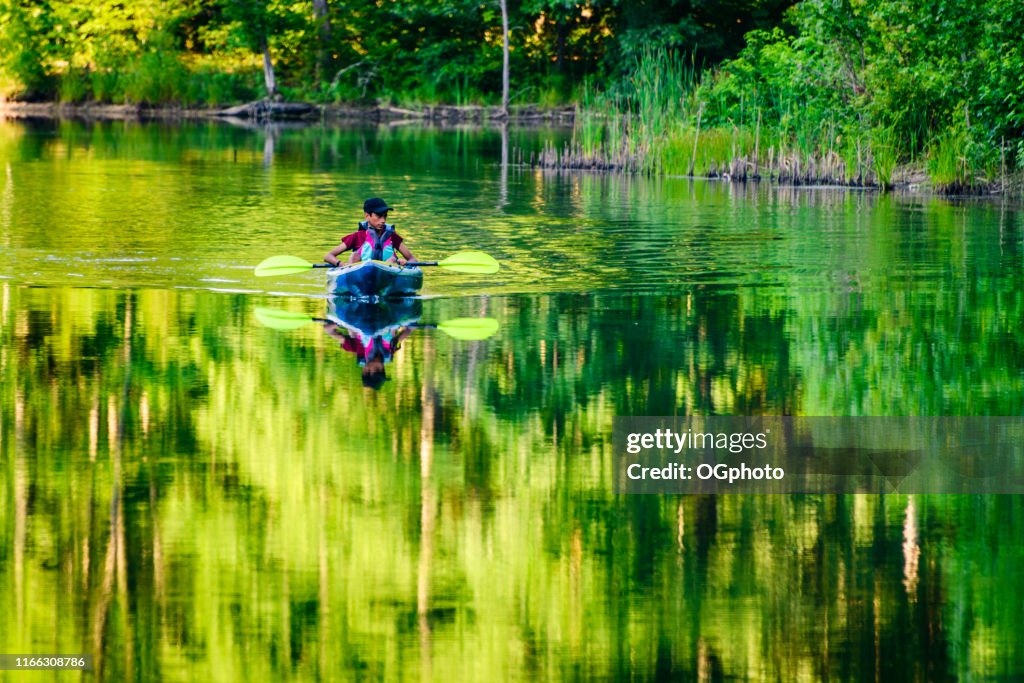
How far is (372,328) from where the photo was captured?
1247cm

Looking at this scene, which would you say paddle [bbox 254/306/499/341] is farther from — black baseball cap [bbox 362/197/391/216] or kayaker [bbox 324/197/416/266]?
black baseball cap [bbox 362/197/391/216]

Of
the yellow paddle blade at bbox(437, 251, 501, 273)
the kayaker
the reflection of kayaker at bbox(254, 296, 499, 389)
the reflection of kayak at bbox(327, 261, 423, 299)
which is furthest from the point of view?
the yellow paddle blade at bbox(437, 251, 501, 273)

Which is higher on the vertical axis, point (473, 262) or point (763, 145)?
point (763, 145)

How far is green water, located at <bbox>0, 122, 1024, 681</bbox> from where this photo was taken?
5.79 m


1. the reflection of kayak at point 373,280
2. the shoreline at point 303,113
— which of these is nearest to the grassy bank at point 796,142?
the reflection of kayak at point 373,280

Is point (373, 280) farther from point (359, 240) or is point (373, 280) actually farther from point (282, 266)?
point (282, 266)

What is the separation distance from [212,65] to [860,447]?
4865 centimetres

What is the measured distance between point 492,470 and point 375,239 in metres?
5.74

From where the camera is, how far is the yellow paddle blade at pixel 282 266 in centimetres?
1432

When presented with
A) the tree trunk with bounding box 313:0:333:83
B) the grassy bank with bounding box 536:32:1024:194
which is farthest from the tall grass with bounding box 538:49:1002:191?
the tree trunk with bounding box 313:0:333:83

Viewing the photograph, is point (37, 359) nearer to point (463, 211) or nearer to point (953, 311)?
point (953, 311)

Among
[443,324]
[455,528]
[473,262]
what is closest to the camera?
[455,528]

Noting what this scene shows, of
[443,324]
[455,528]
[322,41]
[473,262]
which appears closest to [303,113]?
[322,41]

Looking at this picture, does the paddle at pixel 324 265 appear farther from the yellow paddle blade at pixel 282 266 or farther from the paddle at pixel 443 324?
the paddle at pixel 443 324
